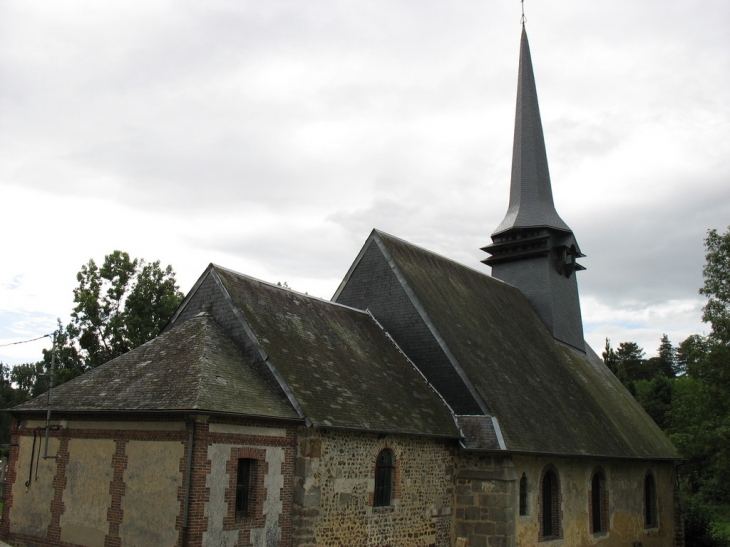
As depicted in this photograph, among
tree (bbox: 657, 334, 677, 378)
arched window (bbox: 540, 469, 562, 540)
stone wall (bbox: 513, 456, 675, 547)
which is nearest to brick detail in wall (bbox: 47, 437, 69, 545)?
stone wall (bbox: 513, 456, 675, 547)

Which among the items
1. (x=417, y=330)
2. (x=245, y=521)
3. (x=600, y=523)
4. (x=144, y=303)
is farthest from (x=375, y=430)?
(x=144, y=303)

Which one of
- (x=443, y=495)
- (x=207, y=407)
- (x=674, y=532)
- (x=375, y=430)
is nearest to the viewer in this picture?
(x=207, y=407)

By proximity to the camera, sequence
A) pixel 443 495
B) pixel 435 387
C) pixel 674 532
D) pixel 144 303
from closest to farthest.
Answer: pixel 443 495 → pixel 435 387 → pixel 674 532 → pixel 144 303

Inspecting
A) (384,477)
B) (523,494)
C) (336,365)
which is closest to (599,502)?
(523,494)

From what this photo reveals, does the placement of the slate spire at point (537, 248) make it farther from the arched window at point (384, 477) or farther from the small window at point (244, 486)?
the small window at point (244, 486)

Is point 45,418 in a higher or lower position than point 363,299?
lower

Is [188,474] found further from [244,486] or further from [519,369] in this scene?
[519,369]

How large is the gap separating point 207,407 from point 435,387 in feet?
22.8

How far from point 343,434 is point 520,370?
7.29 metres

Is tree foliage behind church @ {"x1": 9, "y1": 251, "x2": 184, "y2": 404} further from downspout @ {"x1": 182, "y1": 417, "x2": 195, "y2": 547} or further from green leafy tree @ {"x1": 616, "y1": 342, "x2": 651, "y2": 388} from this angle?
green leafy tree @ {"x1": 616, "y1": 342, "x2": 651, "y2": 388}

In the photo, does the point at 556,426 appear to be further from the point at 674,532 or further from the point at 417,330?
the point at 674,532

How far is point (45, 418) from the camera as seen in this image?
43.5 feet

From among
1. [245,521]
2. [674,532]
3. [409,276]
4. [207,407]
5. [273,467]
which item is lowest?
[674,532]

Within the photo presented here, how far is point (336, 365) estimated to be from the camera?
1423cm
